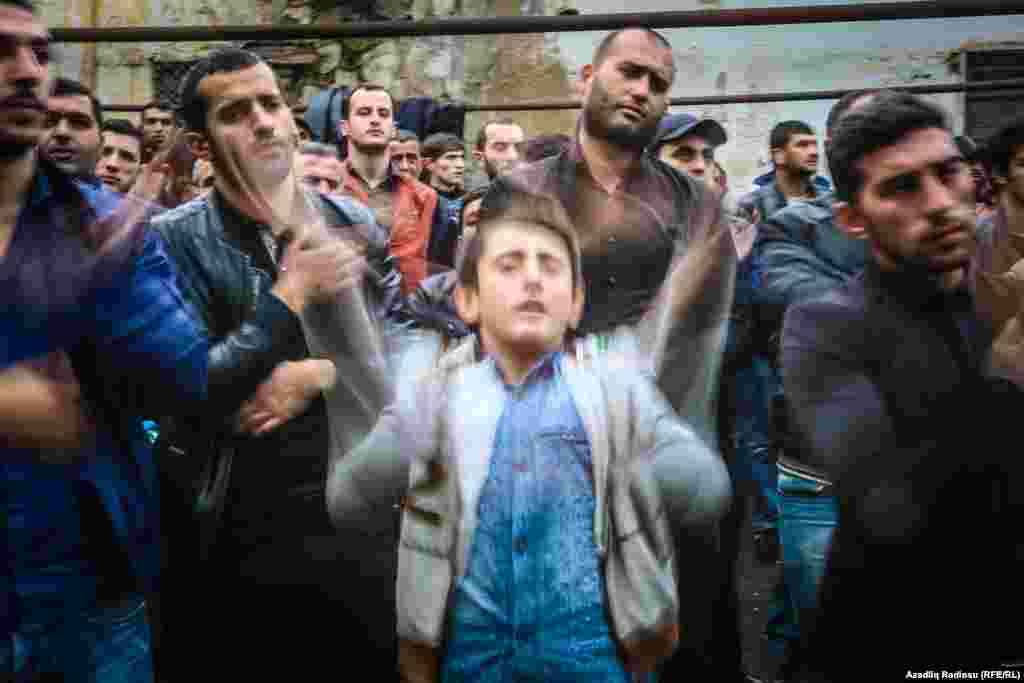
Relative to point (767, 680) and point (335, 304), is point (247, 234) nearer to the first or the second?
point (335, 304)

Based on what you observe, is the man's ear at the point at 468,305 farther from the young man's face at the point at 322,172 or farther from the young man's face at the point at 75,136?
the young man's face at the point at 75,136

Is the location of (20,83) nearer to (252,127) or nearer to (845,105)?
(252,127)

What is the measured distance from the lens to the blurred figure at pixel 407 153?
18.2 feet

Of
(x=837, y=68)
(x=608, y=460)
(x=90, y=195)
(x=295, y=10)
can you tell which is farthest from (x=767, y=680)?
(x=295, y=10)

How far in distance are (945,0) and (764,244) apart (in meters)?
0.89

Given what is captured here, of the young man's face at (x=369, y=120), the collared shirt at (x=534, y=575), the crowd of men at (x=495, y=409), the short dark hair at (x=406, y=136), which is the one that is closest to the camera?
the crowd of men at (x=495, y=409)

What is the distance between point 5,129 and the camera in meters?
2.34

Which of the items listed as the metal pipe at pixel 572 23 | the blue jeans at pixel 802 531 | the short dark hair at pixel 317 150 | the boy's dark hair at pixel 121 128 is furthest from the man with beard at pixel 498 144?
the blue jeans at pixel 802 531

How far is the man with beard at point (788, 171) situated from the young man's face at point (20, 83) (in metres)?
2.43

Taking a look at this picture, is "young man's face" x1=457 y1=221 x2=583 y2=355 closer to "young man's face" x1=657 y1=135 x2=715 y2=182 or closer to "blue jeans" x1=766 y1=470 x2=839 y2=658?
"blue jeans" x1=766 y1=470 x2=839 y2=658

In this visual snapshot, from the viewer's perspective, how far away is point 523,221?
8.93 ft

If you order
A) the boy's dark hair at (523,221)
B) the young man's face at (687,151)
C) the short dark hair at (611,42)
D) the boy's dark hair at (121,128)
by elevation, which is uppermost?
the short dark hair at (611,42)

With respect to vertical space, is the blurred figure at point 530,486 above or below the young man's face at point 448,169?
below

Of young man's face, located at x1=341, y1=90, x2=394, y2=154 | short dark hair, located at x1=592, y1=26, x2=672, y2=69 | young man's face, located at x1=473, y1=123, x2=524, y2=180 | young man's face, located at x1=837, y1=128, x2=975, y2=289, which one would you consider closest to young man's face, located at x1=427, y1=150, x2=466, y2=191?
young man's face, located at x1=473, y1=123, x2=524, y2=180
